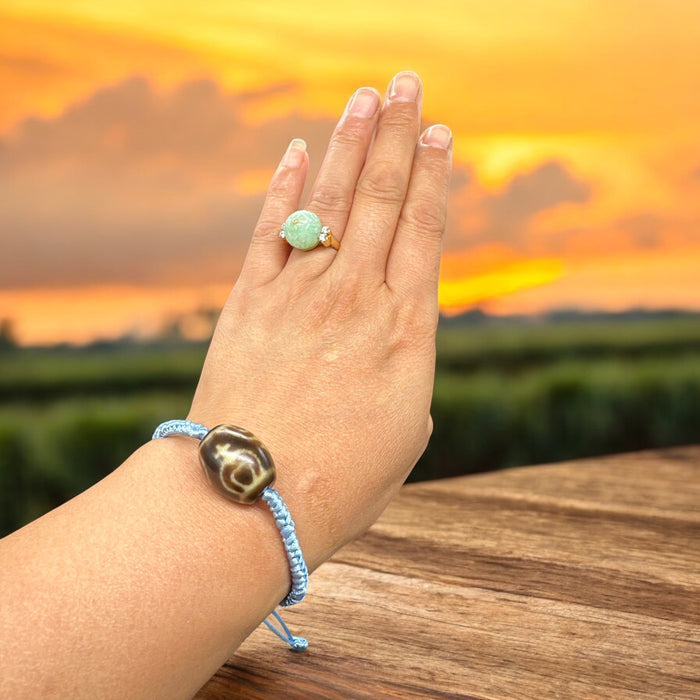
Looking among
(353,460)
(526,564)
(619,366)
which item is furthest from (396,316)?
(619,366)

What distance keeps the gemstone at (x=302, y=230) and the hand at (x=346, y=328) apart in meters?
0.02

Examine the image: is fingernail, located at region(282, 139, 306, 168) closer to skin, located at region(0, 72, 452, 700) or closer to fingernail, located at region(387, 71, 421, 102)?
skin, located at region(0, 72, 452, 700)

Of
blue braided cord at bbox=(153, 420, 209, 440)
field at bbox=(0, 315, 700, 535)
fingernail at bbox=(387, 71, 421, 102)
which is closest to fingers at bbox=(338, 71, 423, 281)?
fingernail at bbox=(387, 71, 421, 102)

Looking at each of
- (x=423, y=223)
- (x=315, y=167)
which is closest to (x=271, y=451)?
(x=423, y=223)

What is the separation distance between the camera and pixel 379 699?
0.65 meters

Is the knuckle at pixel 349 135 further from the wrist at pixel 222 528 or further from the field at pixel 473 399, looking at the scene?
the field at pixel 473 399

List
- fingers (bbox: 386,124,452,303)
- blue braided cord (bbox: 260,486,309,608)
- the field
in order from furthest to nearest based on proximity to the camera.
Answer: the field → fingers (bbox: 386,124,452,303) → blue braided cord (bbox: 260,486,309,608)

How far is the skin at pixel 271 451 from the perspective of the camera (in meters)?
0.57

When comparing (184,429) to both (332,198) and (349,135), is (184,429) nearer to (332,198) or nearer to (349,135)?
(332,198)

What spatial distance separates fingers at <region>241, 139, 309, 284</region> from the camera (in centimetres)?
98

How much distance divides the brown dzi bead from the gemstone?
14.7 inches

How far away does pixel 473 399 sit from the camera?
6.55ft

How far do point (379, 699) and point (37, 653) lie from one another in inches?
11.0

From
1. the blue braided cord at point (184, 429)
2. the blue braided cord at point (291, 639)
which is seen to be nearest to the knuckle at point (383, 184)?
the blue braided cord at point (184, 429)
